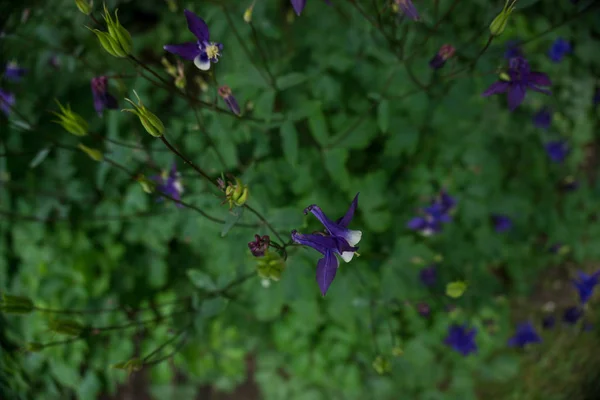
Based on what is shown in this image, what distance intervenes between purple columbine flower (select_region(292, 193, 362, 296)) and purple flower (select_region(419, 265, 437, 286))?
1.62 metres

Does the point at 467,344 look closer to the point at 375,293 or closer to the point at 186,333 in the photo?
the point at 375,293

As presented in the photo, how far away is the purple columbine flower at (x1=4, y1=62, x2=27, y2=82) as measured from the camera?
2129mm

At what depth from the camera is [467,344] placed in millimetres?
2488

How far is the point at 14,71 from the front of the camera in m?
2.13

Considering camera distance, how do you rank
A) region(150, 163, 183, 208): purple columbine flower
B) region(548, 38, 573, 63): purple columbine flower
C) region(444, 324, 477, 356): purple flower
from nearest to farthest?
region(150, 163, 183, 208): purple columbine flower, region(548, 38, 573, 63): purple columbine flower, region(444, 324, 477, 356): purple flower

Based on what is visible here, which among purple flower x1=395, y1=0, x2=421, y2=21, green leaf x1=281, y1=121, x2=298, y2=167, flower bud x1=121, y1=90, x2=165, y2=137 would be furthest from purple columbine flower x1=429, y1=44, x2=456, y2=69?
flower bud x1=121, y1=90, x2=165, y2=137

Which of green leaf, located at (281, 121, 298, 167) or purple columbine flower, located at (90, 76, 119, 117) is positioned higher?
green leaf, located at (281, 121, 298, 167)

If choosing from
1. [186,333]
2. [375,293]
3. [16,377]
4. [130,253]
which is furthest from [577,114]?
[16,377]

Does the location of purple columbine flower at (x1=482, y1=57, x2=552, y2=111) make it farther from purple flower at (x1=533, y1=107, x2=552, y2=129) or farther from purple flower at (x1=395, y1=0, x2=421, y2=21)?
purple flower at (x1=533, y1=107, x2=552, y2=129)

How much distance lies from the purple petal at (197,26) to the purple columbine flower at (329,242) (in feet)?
2.14

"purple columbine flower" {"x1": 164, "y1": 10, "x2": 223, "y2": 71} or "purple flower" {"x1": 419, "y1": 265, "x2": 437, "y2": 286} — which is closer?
"purple columbine flower" {"x1": 164, "y1": 10, "x2": 223, "y2": 71}

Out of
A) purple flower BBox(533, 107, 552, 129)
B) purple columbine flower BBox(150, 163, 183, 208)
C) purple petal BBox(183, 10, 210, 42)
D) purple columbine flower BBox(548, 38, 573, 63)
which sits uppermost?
purple columbine flower BBox(548, 38, 573, 63)

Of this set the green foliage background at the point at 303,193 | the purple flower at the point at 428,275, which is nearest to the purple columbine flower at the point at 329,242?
the green foliage background at the point at 303,193

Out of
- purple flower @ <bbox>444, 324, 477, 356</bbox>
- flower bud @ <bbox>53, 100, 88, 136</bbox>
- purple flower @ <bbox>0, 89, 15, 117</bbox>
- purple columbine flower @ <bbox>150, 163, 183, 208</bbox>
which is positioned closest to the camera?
flower bud @ <bbox>53, 100, 88, 136</bbox>
